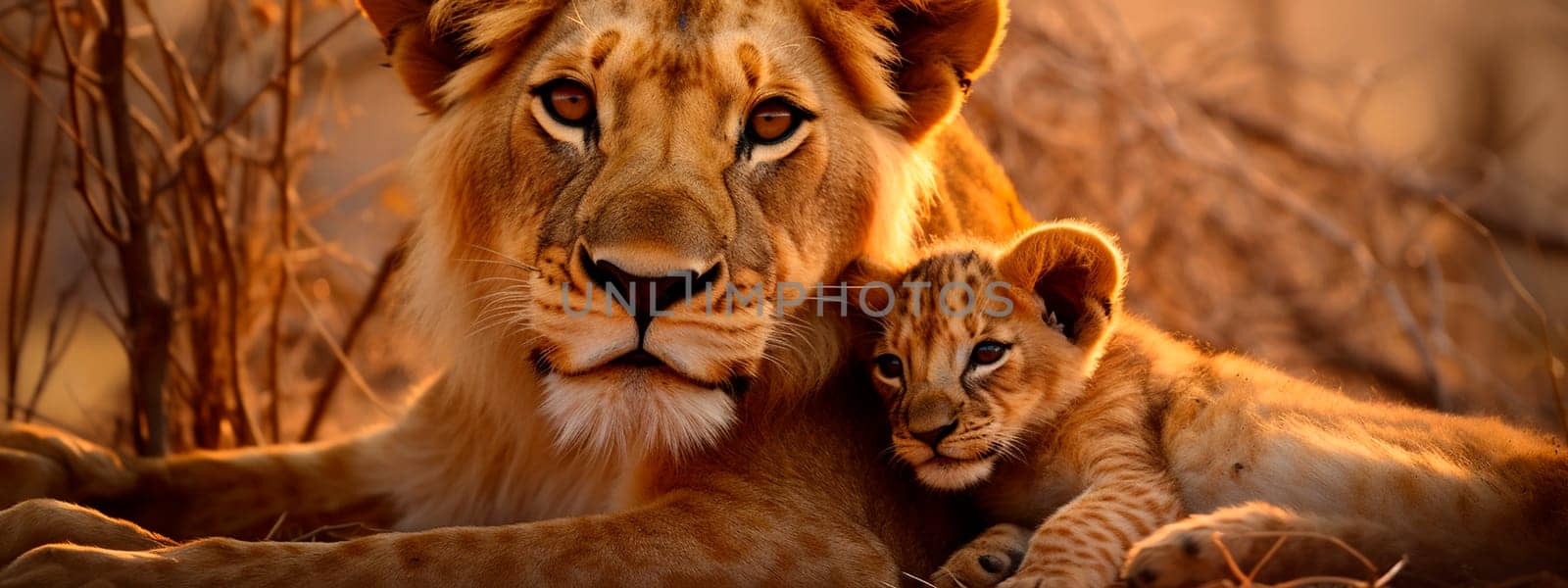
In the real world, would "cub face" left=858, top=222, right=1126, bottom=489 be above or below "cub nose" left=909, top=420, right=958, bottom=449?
above

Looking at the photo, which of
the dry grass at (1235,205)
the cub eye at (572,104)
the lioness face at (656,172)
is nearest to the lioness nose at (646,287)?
the lioness face at (656,172)

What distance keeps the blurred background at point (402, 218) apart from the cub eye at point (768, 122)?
110 centimetres

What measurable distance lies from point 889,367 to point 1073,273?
1.60ft

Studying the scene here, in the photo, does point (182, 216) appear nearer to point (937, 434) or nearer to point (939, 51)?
point (939, 51)

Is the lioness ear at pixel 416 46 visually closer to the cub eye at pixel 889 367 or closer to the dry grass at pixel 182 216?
the dry grass at pixel 182 216

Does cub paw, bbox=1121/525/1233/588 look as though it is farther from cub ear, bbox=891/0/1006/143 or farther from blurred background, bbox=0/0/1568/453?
cub ear, bbox=891/0/1006/143

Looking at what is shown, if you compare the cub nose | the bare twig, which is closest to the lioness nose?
the cub nose

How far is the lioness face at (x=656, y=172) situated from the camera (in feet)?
10.7

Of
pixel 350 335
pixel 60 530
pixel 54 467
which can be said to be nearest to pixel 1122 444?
A: pixel 60 530

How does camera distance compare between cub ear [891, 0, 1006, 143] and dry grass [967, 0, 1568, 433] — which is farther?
dry grass [967, 0, 1568, 433]

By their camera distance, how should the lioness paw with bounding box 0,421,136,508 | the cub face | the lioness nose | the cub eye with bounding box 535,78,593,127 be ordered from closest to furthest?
the lioness nose → the cub face → the cub eye with bounding box 535,78,593,127 → the lioness paw with bounding box 0,421,136,508

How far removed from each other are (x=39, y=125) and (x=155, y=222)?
6108mm

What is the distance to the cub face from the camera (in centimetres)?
348

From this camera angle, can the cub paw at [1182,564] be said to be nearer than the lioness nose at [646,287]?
Yes
